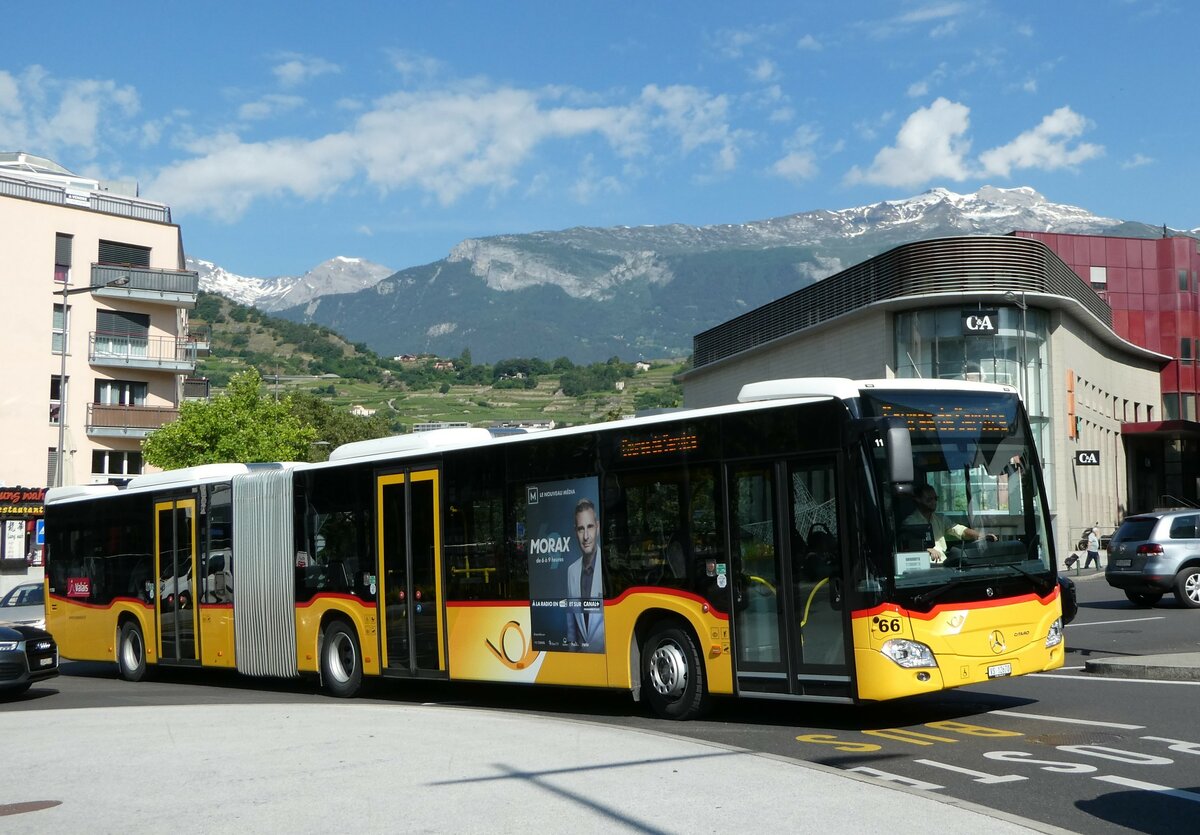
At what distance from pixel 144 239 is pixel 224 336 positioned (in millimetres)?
114461

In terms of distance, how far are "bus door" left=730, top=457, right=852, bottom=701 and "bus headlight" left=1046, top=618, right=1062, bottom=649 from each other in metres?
2.11

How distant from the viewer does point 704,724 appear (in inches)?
478

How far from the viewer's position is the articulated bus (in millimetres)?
10883

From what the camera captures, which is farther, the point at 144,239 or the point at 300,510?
the point at 144,239

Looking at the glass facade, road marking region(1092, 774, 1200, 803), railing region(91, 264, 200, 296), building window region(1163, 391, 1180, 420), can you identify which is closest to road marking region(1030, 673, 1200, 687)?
road marking region(1092, 774, 1200, 803)

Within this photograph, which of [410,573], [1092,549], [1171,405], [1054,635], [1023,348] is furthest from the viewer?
[1171,405]

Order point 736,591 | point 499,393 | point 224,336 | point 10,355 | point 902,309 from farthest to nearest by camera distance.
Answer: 1. point 499,393
2. point 224,336
3. point 10,355
4. point 902,309
5. point 736,591

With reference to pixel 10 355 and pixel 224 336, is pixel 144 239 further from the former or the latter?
pixel 224 336

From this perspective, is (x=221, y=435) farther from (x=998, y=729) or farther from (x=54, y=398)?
(x=998, y=729)

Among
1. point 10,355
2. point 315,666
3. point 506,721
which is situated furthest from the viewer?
point 10,355

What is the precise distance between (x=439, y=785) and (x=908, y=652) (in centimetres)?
407

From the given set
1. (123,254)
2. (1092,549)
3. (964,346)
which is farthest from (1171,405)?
(123,254)

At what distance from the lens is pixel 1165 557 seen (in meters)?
24.3

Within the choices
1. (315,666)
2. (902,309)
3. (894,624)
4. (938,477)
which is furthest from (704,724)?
(902,309)
